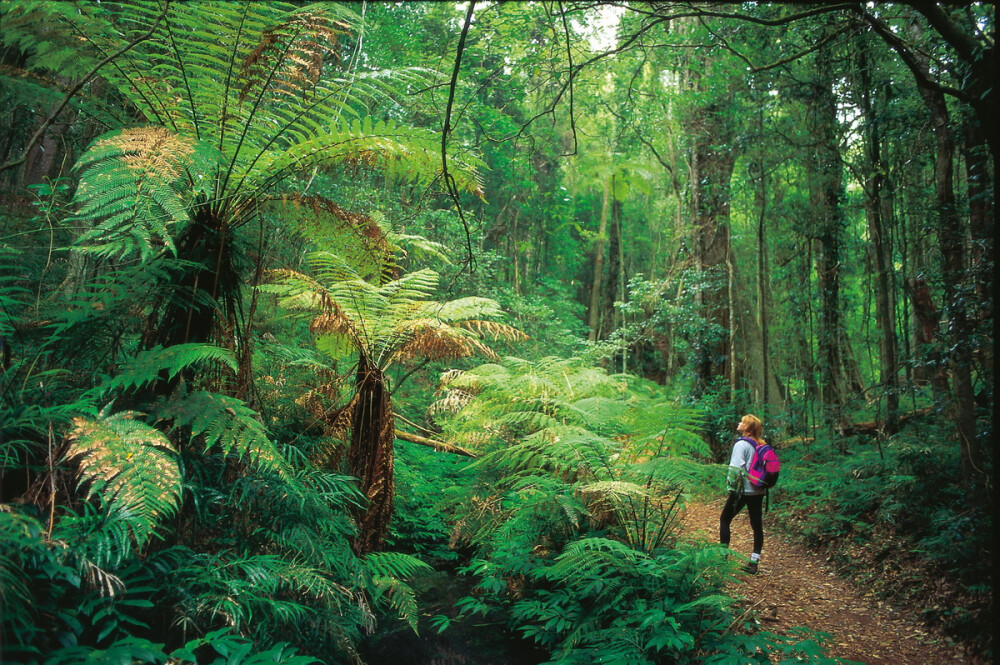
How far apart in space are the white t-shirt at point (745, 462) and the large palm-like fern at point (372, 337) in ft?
7.15

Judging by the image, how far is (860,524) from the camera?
4891 millimetres

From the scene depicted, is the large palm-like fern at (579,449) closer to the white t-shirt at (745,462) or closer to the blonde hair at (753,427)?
the white t-shirt at (745,462)

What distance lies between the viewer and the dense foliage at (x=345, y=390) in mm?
1934

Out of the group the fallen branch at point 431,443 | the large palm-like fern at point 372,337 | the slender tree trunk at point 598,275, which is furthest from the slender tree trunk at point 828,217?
the slender tree trunk at point 598,275

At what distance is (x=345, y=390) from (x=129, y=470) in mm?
2539

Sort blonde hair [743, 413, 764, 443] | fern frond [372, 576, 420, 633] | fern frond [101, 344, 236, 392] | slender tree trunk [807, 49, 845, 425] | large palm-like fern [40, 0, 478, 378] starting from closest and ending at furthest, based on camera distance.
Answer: fern frond [101, 344, 236, 392], large palm-like fern [40, 0, 478, 378], fern frond [372, 576, 420, 633], blonde hair [743, 413, 764, 443], slender tree trunk [807, 49, 845, 425]

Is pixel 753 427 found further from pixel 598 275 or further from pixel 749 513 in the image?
pixel 598 275

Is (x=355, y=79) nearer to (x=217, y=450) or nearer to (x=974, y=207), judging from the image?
(x=217, y=450)

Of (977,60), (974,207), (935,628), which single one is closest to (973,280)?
(974,207)

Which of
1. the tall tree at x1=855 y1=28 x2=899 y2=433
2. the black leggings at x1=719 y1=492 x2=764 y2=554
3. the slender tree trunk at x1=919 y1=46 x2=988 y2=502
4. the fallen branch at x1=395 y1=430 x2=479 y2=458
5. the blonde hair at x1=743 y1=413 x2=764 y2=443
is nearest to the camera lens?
the slender tree trunk at x1=919 y1=46 x2=988 y2=502

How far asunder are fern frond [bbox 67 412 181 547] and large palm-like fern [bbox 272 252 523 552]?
1.51 metres

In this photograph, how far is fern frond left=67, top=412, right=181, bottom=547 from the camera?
5.66ft

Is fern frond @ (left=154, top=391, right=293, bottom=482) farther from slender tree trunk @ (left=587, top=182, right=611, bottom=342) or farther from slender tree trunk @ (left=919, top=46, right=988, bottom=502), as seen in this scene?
slender tree trunk @ (left=587, top=182, right=611, bottom=342)

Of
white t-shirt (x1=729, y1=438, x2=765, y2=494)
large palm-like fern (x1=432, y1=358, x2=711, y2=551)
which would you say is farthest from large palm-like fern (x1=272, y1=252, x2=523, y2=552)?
white t-shirt (x1=729, y1=438, x2=765, y2=494)
